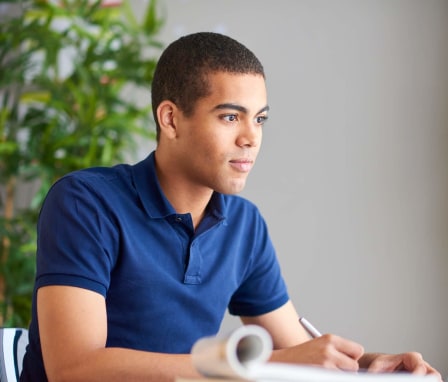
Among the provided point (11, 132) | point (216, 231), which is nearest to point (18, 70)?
point (11, 132)

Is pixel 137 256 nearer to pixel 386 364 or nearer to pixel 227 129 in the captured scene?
pixel 227 129

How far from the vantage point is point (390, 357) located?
115 cm

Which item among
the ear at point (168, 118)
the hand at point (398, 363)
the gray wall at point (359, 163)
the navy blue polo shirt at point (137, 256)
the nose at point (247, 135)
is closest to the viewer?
the hand at point (398, 363)

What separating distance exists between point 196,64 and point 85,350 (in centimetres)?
60

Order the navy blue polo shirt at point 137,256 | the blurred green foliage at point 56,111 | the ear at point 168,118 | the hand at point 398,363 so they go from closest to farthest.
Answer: the hand at point 398,363, the navy blue polo shirt at point 137,256, the ear at point 168,118, the blurred green foliage at point 56,111

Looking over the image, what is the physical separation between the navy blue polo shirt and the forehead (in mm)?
210

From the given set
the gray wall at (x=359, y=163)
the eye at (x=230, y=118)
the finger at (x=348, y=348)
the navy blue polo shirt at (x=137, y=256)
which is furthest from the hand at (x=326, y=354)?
the gray wall at (x=359, y=163)

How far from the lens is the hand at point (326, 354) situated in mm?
902

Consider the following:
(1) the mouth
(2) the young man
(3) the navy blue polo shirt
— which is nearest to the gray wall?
(2) the young man

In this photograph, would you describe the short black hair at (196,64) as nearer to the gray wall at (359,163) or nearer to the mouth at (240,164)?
the mouth at (240,164)

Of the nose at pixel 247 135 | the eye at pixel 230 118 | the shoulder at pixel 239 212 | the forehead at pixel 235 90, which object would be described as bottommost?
the shoulder at pixel 239 212

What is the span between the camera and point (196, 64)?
1362mm

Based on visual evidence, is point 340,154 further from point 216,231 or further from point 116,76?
point 216,231

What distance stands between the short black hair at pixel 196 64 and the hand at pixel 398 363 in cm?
58
